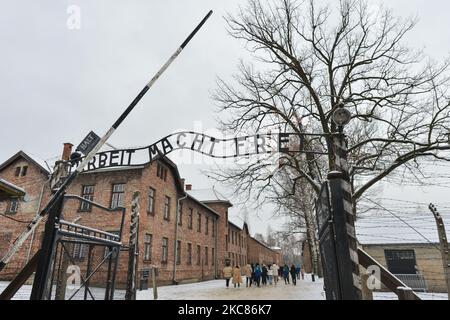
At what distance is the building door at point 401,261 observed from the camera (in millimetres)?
19938

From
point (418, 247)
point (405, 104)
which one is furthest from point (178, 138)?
point (418, 247)

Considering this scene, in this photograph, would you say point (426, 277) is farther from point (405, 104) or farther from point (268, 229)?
point (268, 229)

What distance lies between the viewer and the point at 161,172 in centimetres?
2164

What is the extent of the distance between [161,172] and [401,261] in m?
17.8

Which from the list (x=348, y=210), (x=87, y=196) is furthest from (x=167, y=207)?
(x=348, y=210)

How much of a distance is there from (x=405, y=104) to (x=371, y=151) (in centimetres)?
240

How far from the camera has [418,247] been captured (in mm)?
19875

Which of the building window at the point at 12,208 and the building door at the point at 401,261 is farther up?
the building window at the point at 12,208

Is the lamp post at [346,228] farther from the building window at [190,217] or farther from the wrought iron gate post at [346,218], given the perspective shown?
the building window at [190,217]

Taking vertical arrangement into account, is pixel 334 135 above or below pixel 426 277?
above

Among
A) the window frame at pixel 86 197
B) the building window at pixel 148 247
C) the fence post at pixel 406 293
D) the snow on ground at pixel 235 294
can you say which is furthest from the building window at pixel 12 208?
the fence post at pixel 406 293

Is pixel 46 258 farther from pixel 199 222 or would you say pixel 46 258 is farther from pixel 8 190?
pixel 199 222

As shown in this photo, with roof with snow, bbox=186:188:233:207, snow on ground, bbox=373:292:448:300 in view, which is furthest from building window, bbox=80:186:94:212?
snow on ground, bbox=373:292:448:300
